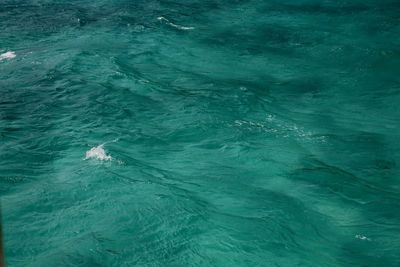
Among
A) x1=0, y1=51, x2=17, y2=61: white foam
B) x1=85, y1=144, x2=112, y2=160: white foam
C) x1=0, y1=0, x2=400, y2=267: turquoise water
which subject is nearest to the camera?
x1=0, y1=0, x2=400, y2=267: turquoise water

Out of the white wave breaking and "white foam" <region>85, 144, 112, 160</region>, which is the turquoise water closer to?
"white foam" <region>85, 144, 112, 160</region>

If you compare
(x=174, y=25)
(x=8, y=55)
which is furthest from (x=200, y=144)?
(x=174, y=25)

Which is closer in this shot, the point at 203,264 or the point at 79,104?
the point at 203,264

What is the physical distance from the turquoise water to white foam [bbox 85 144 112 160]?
0.13 ft

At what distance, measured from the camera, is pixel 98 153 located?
9.77 m

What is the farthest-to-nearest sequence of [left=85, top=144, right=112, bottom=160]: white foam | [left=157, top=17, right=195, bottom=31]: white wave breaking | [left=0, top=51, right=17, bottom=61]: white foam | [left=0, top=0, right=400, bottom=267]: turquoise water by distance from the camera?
[left=157, top=17, right=195, bottom=31]: white wave breaking, [left=0, top=51, right=17, bottom=61]: white foam, [left=85, top=144, right=112, bottom=160]: white foam, [left=0, top=0, right=400, bottom=267]: turquoise water

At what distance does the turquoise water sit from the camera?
7.42 meters

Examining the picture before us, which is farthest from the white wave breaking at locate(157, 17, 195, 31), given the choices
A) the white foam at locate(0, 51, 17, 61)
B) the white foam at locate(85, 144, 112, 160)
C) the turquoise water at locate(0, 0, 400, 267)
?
the white foam at locate(85, 144, 112, 160)

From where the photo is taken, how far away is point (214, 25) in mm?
18484

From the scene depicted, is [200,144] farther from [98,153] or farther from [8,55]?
[8,55]

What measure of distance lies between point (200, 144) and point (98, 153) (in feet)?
7.83

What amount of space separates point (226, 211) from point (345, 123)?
465 centimetres

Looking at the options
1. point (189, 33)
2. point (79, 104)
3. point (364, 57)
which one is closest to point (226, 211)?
point (79, 104)

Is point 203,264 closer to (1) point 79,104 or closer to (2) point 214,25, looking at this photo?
(1) point 79,104
